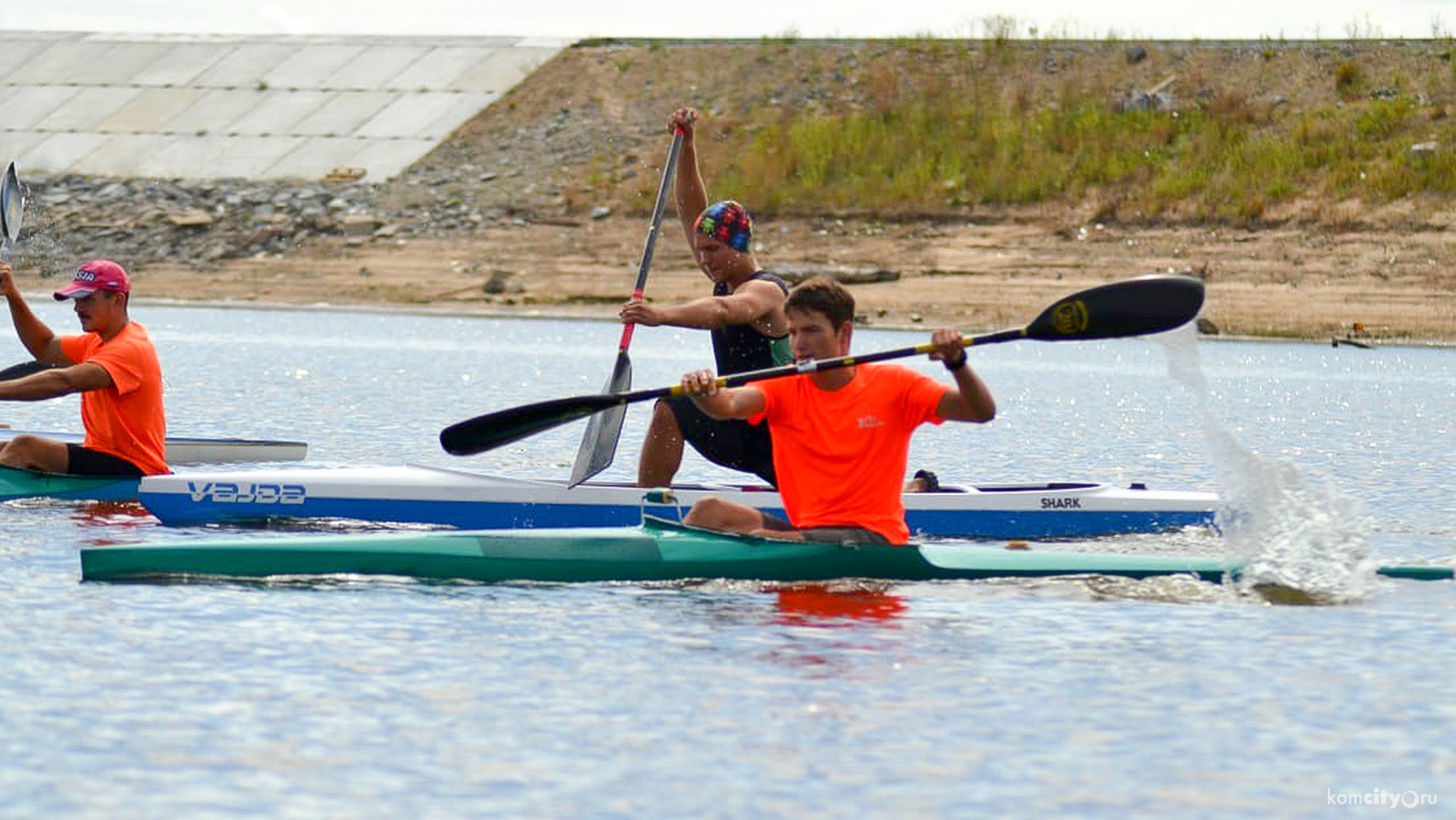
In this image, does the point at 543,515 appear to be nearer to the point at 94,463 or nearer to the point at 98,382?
the point at 98,382

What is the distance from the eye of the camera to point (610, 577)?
8680 mm

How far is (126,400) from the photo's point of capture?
10930mm

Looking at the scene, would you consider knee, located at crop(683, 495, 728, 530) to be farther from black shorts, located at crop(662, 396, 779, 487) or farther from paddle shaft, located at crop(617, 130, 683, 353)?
paddle shaft, located at crop(617, 130, 683, 353)

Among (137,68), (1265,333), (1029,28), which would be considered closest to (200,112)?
(137,68)

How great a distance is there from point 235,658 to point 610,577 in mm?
1780

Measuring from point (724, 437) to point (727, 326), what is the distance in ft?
1.73

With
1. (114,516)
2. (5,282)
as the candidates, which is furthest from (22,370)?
(114,516)

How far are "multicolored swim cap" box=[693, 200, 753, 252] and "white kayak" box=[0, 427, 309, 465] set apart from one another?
4.66m

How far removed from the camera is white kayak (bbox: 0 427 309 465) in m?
13.0

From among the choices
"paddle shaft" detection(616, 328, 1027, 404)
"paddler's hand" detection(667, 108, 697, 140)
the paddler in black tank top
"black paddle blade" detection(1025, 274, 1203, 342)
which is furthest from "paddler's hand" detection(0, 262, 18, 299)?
"black paddle blade" detection(1025, 274, 1203, 342)

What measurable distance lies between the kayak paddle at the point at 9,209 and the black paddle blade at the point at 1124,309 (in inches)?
271

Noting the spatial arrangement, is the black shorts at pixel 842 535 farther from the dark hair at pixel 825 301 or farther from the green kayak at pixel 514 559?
the dark hair at pixel 825 301

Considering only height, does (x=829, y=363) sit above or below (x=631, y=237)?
above

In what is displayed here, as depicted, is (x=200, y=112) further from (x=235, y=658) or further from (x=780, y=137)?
(x=235, y=658)
